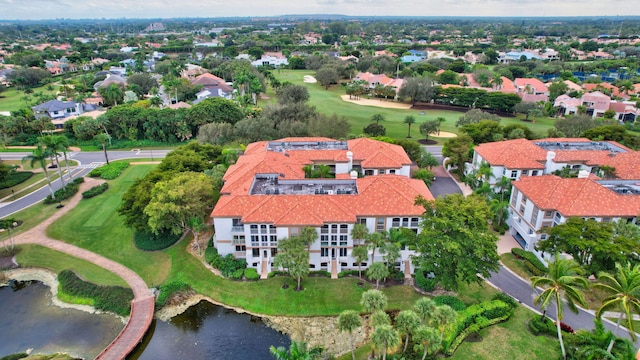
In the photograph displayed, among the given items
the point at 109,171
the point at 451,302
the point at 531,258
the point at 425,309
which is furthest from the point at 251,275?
the point at 109,171

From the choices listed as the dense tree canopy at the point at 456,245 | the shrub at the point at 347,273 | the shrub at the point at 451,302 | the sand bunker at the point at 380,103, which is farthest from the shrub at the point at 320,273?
the sand bunker at the point at 380,103

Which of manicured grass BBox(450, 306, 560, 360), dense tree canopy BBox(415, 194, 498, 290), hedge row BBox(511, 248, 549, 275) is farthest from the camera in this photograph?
hedge row BBox(511, 248, 549, 275)

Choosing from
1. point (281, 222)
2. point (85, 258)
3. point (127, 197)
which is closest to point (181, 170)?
point (127, 197)

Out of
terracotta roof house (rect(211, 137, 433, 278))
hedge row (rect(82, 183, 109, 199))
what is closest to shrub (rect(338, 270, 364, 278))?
terracotta roof house (rect(211, 137, 433, 278))

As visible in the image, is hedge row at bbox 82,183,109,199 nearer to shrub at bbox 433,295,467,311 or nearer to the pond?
the pond

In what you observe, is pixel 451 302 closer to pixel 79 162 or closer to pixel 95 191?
pixel 95 191

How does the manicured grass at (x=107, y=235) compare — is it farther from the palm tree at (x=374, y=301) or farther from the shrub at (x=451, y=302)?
the shrub at (x=451, y=302)

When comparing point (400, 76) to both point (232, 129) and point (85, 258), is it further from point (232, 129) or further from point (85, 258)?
point (85, 258)
